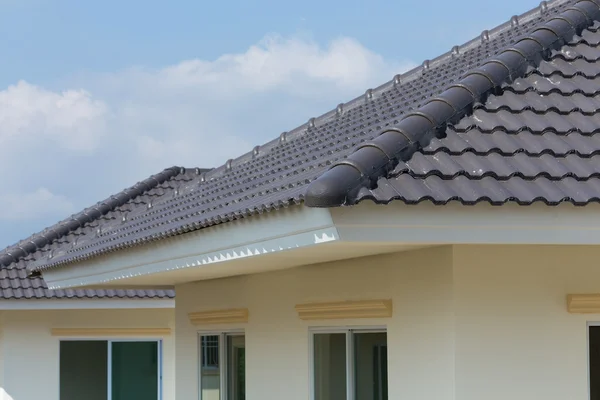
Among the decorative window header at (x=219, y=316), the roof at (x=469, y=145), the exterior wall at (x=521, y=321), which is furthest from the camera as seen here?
the decorative window header at (x=219, y=316)

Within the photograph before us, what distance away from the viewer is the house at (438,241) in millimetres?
5887

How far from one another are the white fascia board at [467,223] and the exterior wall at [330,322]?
83 centimetres

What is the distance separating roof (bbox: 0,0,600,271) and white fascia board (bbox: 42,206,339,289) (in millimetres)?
88

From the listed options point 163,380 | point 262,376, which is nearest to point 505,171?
point 262,376

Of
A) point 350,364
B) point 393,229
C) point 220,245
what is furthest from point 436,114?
point 350,364

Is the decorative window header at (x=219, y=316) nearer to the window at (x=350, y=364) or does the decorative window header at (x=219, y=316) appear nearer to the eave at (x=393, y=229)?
the window at (x=350, y=364)

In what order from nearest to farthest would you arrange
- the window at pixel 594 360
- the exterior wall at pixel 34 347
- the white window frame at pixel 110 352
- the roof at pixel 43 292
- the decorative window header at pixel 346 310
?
the window at pixel 594 360, the decorative window header at pixel 346 310, the roof at pixel 43 292, the exterior wall at pixel 34 347, the white window frame at pixel 110 352

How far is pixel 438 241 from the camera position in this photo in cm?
592

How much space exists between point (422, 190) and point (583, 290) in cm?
183

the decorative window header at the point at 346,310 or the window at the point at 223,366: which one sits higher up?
the decorative window header at the point at 346,310

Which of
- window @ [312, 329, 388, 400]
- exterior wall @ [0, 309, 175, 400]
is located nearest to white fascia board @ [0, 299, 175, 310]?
exterior wall @ [0, 309, 175, 400]

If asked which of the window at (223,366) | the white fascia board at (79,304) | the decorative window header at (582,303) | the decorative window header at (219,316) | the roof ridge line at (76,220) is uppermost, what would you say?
the roof ridge line at (76,220)

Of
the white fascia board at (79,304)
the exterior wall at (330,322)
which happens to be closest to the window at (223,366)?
the exterior wall at (330,322)

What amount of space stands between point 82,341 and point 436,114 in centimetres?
1203
